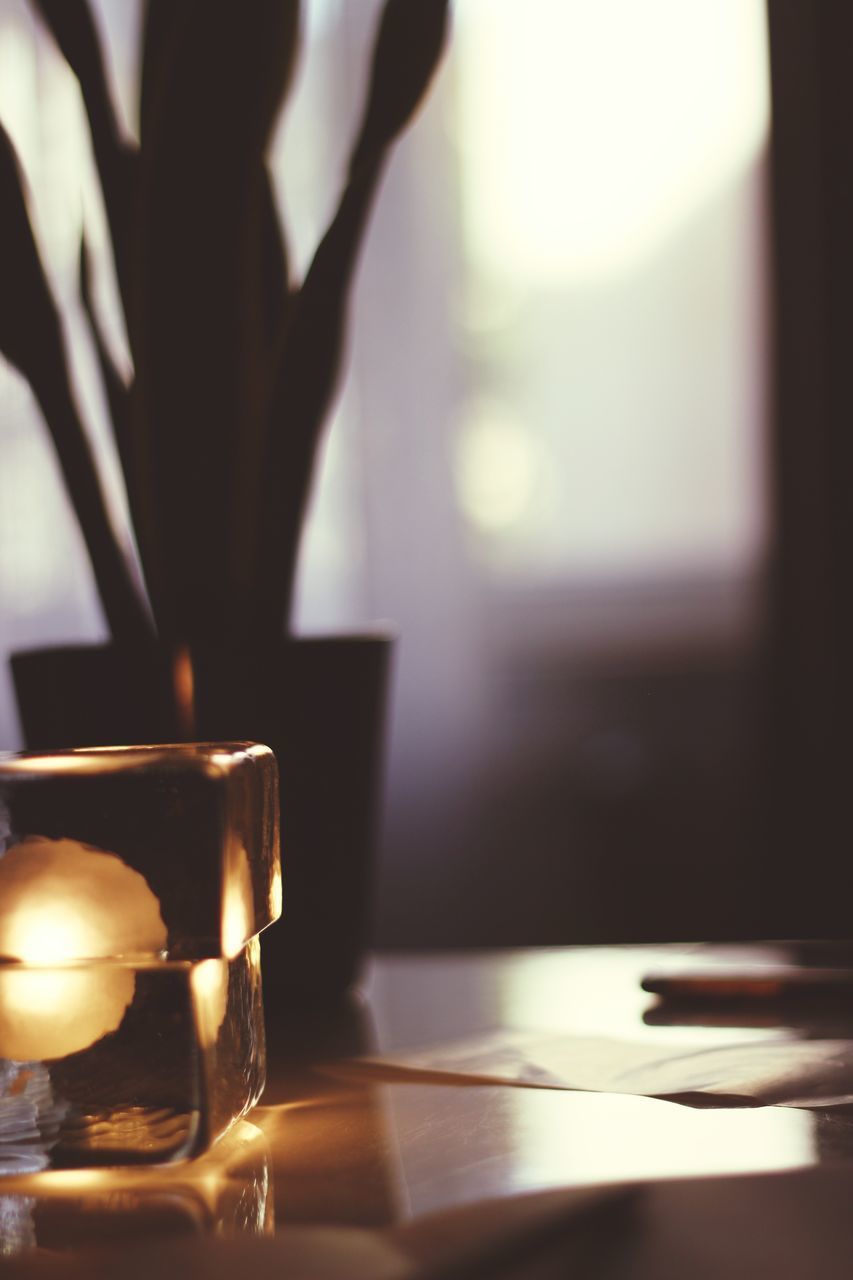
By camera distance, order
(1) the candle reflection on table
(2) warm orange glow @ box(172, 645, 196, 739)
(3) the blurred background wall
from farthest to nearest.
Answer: (3) the blurred background wall → (2) warm orange glow @ box(172, 645, 196, 739) → (1) the candle reflection on table

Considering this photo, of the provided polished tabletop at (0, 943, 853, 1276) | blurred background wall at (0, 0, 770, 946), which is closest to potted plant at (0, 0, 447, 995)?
polished tabletop at (0, 943, 853, 1276)

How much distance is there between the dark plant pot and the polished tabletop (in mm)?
47

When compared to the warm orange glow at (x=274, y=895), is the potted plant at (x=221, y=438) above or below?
above

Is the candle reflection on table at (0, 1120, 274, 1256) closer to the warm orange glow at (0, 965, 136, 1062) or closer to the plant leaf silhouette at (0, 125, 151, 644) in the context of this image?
the warm orange glow at (0, 965, 136, 1062)

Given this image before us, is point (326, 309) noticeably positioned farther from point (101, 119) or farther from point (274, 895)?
point (274, 895)

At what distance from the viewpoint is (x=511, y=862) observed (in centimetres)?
137

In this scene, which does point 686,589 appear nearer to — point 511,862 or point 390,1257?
point 511,862

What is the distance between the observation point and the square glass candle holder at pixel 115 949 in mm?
283

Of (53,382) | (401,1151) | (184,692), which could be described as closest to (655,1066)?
(401,1151)

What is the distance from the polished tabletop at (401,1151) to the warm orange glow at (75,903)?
6cm

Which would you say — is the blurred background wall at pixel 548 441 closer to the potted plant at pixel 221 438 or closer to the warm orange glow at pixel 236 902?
the potted plant at pixel 221 438

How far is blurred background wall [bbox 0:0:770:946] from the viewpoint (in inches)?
52.1

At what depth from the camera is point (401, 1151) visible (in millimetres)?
304

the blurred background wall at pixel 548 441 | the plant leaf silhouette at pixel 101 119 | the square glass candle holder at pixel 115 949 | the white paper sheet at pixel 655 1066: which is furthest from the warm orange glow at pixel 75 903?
the blurred background wall at pixel 548 441
